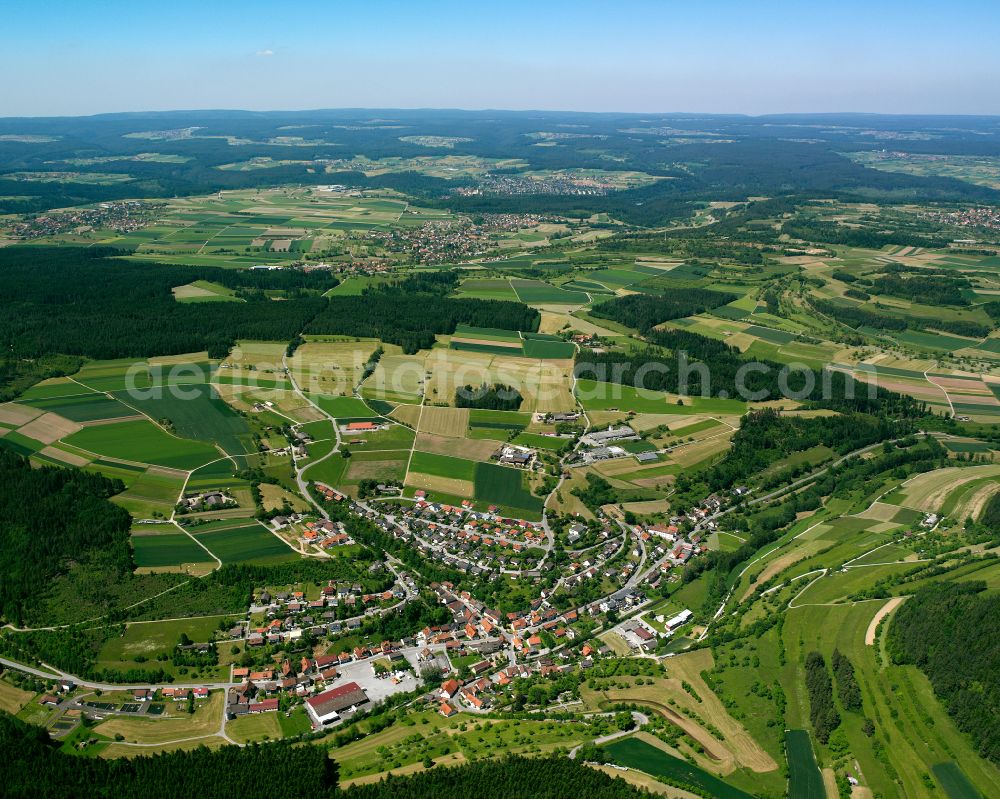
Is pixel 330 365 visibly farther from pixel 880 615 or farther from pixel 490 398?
pixel 880 615

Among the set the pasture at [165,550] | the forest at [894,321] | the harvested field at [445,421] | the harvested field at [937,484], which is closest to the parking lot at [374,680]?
the pasture at [165,550]

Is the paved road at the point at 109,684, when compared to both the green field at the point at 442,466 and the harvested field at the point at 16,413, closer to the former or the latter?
the green field at the point at 442,466

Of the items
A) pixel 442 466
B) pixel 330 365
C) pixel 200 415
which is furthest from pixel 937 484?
pixel 200 415

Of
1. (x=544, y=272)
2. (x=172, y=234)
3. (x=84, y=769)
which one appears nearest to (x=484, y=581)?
(x=84, y=769)

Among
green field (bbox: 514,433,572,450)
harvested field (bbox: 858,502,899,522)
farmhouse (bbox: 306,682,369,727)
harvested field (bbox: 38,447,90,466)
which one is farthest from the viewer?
green field (bbox: 514,433,572,450)

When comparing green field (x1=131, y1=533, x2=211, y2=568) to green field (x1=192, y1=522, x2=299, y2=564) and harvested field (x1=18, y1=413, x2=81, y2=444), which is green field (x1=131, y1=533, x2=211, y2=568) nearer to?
green field (x1=192, y1=522, x2=299, y2=564)

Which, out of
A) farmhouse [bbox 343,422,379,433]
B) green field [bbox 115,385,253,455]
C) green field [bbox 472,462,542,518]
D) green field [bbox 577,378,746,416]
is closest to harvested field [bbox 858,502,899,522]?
green field [bbox 577,378,746,416]
